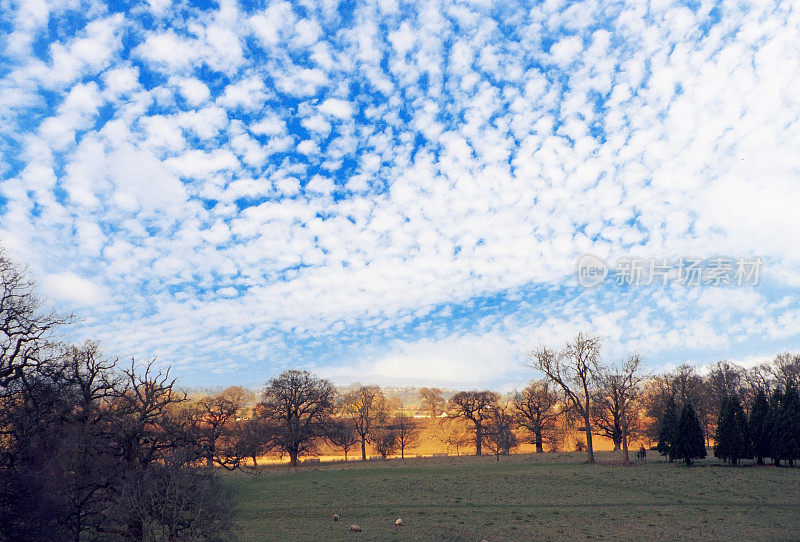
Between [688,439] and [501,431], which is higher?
[688,439]

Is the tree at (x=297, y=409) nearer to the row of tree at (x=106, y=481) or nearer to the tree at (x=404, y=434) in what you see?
the tree at (x=404, y=434)

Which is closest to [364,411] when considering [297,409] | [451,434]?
[297,409]

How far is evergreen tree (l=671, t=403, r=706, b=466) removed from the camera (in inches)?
1668

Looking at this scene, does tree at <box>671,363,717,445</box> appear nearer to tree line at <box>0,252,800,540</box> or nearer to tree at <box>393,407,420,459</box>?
tree line at <box>0,252,800,540</box>

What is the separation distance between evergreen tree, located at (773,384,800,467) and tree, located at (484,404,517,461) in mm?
29355

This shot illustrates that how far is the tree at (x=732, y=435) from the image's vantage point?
41.8 m

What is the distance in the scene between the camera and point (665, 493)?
2694 centimetres

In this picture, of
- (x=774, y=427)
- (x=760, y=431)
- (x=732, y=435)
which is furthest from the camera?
(x=760, y=431)

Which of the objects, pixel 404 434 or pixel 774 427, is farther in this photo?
pixel 404 434

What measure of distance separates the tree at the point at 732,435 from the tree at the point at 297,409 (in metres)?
46.0

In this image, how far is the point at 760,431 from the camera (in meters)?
42.6

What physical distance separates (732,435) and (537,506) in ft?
99.2

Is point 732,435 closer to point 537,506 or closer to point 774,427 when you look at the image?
point 774,427

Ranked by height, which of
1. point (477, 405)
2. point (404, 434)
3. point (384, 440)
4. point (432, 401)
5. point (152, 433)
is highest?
point (152, 433)
